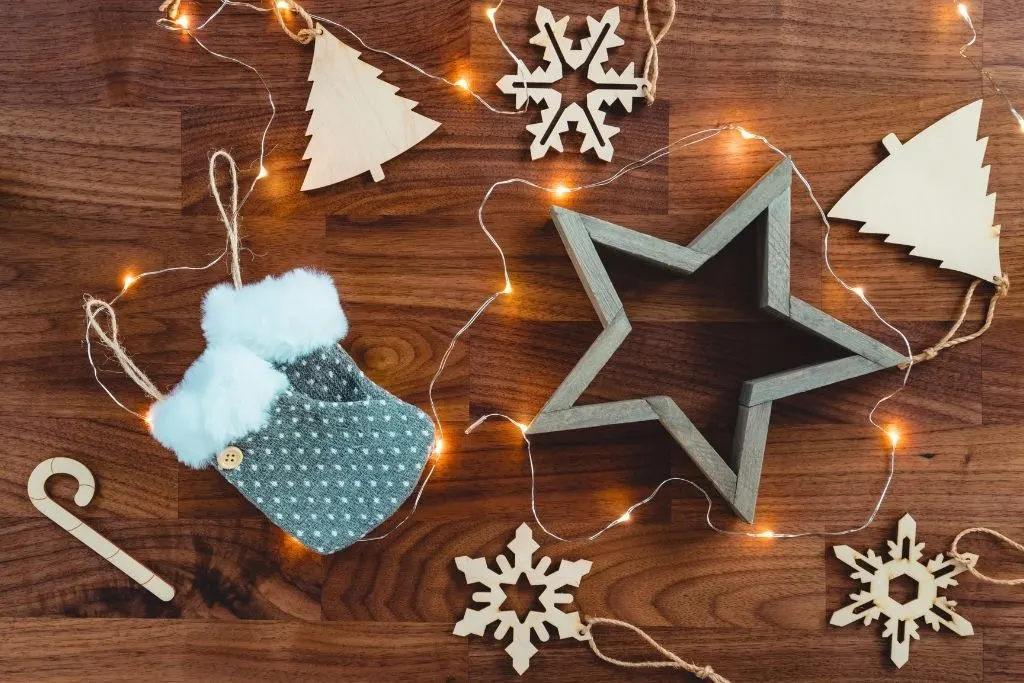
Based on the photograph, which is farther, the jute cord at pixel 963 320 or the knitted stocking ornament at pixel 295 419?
the jute cord at pixel 963 320

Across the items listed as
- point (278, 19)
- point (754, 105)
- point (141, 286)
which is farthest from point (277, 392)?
point (754, 105)

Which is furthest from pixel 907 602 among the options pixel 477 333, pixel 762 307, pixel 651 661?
pixel 477 333

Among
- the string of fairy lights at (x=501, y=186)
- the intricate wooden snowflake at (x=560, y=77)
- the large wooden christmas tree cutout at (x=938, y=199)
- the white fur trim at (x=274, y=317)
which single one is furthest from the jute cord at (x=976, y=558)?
the white fur trim at (x=274, y=317)

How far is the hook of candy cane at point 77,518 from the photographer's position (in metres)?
1.17

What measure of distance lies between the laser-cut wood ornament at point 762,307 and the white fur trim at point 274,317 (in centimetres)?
37

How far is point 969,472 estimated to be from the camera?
1188 mm

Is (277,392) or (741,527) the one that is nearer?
(277,392)

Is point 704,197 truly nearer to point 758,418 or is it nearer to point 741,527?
point 758,418

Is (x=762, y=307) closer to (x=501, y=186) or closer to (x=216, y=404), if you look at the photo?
(x=501, y=186)

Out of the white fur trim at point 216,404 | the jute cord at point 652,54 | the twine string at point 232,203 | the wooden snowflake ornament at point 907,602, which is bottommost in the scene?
the wooden snowflake ornament at point 907,602

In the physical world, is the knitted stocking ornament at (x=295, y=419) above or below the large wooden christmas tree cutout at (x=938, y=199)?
below

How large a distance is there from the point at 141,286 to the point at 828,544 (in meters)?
1.21

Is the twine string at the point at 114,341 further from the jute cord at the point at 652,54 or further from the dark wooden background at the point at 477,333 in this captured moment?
the jute cord at the point at 652,54

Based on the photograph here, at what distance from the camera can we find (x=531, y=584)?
118 cm
